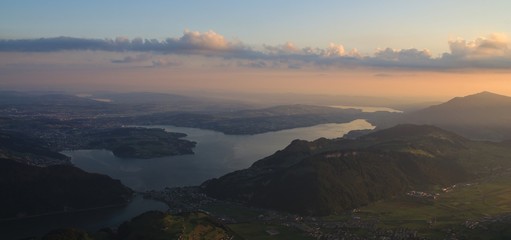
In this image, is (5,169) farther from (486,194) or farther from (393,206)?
(486,194)

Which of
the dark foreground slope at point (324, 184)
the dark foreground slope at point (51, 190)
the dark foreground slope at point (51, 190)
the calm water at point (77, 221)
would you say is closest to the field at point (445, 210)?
the dark foreground slope at point (324, 184)

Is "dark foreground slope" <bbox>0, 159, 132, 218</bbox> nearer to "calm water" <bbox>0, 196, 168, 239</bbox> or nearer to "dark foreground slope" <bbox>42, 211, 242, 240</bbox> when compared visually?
"calm water" <bbox>0, 196, 168, 239</bbox>

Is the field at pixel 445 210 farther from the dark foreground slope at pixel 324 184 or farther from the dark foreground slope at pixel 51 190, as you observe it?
the dark foreground slope at pixel 51 190

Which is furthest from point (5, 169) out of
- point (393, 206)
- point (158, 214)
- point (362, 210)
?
point (393, 206)

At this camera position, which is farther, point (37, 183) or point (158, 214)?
point (37, 183)

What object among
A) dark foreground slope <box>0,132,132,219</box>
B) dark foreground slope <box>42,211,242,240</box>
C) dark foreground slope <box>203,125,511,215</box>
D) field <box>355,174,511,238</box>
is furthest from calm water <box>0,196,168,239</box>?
field <box>355,174,511,238</box>

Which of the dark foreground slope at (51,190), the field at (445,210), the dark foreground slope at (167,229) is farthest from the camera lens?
the dark foreground slope at (51,190)

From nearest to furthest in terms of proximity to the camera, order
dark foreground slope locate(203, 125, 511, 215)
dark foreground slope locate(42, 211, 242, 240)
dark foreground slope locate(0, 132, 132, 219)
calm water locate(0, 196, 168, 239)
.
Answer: dark foreground slope locate(42, 211, 242, 240)
calm water locate(0, 196, 168, 239)
dark foreground slope locate(0, 132, 132, 219)
dark foreground slope locate(203, 125, 511, 215)

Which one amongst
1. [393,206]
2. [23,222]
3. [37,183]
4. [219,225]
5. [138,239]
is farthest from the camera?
[37,183]
